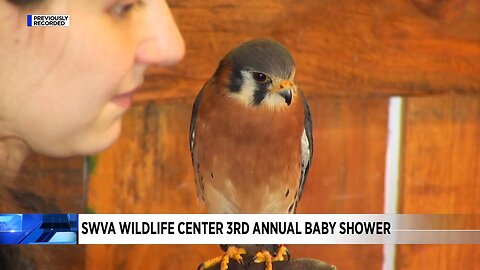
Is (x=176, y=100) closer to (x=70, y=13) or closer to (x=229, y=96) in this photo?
(x=229, y=96)

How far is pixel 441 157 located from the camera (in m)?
1.43

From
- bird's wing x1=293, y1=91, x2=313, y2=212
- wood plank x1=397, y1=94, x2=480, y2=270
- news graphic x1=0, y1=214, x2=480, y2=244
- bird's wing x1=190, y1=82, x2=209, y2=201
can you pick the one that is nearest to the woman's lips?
bird's wing x1=190, y1=82, x2=209, y2=201

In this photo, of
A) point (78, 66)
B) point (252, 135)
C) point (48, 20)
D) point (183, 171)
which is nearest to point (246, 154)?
point (252, 135)

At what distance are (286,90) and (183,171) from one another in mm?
286

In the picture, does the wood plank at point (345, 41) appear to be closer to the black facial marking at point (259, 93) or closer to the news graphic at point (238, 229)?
the black facial marking at point (259, 93)

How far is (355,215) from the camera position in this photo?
1.43m

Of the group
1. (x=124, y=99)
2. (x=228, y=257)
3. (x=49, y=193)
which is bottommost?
(x=228, y=257)

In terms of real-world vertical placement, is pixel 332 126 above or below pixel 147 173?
above

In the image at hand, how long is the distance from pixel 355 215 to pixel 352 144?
0.16 m

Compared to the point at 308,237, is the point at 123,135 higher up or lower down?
higher up

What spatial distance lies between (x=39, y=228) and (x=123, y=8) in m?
0.51

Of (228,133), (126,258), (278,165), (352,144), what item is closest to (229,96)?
(228,133)

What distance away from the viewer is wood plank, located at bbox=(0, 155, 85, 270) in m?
1.41

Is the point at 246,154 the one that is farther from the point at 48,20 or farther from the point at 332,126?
the point at 48,20
